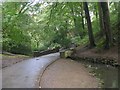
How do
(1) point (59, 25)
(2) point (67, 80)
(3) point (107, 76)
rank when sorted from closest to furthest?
(2) point (67, 80), (3) point (107, 76), (1) point (59, 25)

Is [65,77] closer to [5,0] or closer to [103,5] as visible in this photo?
[103,5]

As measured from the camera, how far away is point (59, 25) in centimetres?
3241

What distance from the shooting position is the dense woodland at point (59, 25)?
19294 mm

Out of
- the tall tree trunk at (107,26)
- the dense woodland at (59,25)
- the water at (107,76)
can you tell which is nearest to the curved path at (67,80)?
the water at (107,76)

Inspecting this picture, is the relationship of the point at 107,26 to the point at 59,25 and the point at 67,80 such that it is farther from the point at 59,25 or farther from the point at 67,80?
the point at 59,25

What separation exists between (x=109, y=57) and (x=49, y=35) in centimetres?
1773

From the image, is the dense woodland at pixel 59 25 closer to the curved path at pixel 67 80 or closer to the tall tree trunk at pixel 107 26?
the tall tree trunk at pixel 107 26

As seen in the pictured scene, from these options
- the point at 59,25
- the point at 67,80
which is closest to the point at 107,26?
the point at 67,80

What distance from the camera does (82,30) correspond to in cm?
3070

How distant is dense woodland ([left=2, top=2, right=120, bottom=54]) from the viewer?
19294 mm

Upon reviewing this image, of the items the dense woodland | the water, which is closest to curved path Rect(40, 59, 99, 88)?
the water

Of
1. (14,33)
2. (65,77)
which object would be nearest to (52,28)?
(14,33)

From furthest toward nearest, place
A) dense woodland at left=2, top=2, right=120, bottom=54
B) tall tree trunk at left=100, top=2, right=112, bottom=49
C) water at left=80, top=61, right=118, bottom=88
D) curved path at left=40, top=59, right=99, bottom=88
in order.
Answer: dense woodland at left=2, top=2, right=120, bottom=54 < tall tree trunk at left=100, top=2, right=112, bottom=49 < water at left=80, top=61, right=118, bottom=88 < curved path at left=40, top=59, right=99, bottom=88

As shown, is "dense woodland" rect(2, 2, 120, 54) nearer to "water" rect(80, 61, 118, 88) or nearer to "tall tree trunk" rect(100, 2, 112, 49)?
"tall tree trunk" rect(100, 2, 112, 49)
